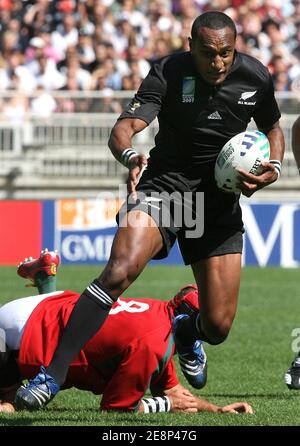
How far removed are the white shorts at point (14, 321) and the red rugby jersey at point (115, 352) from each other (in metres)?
0.05

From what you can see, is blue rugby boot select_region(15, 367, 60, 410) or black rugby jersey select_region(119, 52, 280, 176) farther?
black rugby jersey select_region(119, 52, 280, 176)

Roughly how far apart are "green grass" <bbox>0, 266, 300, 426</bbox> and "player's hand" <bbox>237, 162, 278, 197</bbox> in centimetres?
134

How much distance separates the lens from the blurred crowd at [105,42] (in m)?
19.5

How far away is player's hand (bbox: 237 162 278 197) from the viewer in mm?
6090

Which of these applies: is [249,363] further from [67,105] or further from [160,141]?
[67,105]

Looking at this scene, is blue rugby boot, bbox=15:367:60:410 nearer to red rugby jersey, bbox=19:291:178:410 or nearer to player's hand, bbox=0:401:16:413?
red rugby jersey, bbox=19:291:178:410

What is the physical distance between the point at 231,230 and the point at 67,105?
1288 centimetres

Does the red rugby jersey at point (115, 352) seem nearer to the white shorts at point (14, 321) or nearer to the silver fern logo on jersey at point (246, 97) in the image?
the white shorts at point (14, 321)

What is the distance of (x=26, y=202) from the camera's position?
17953 millimetres

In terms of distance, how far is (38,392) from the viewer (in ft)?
18.5

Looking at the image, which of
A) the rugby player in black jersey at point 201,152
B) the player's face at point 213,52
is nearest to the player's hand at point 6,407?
the rugby player in black jersey at point 201,152

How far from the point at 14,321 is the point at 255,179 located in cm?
169

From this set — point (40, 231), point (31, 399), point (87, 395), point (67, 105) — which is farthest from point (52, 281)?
point (67, 105)

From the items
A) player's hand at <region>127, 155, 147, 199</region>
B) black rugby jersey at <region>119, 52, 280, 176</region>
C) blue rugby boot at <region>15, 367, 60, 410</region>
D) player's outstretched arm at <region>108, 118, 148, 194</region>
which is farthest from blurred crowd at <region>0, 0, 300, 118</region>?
blue rugby boot at <region>15, 367, 60, 410</region>
